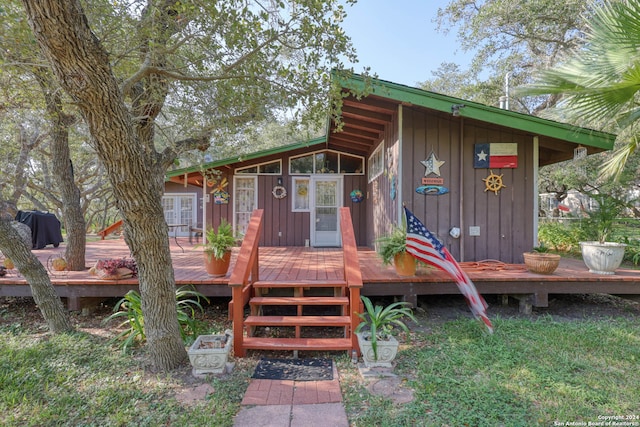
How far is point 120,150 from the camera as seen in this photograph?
7.25 ft

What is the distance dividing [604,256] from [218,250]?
4793mm

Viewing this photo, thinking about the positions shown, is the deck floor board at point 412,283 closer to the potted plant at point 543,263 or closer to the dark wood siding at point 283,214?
the potted plant at point 543,263

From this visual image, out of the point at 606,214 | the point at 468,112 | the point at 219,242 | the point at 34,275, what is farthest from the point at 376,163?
the point at 34,275

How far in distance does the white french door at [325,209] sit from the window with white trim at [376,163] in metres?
0.81

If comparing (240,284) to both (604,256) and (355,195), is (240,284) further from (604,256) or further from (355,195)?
(355,195)

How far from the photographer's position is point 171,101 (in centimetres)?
518

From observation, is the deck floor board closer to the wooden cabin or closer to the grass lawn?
the grass lawn

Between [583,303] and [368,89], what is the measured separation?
4.14 metres

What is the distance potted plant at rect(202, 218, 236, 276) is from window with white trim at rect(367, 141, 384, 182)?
3255mm

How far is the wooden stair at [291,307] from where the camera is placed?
294cm

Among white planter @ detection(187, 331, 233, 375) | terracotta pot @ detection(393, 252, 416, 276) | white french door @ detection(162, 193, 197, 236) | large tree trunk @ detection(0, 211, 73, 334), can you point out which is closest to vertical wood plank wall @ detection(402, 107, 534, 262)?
terracotta pot @ detection(393, 252, 416, 276)

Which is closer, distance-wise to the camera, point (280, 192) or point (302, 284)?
point (302, 284)

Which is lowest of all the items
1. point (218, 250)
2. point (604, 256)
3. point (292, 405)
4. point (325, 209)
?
point (292, 405)

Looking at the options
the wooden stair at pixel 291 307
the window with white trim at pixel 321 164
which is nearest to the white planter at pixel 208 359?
the wooden stair at pixel 291 307
